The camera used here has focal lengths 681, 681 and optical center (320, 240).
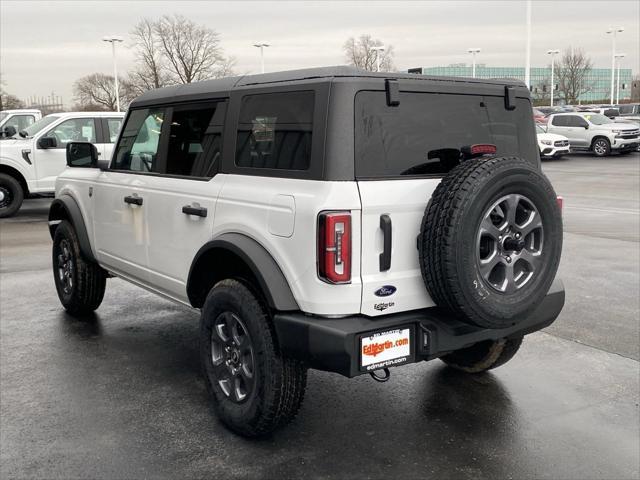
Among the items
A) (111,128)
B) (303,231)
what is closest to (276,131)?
(303,231)

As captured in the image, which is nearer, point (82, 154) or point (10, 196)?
point (82, 154)

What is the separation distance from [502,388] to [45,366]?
321 cm

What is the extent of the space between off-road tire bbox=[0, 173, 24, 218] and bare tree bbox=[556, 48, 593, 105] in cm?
7198

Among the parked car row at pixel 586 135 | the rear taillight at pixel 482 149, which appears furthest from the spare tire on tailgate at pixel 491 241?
the parked car row at pixel 586 135

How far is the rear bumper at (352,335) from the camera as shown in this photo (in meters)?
3.13

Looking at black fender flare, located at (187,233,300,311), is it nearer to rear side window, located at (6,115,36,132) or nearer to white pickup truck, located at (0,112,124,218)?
white pickup truck, located at (0,112,124,218)

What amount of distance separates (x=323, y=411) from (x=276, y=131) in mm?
1705

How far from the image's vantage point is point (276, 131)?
357cm

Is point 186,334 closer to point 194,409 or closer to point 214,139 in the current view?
point 194,409

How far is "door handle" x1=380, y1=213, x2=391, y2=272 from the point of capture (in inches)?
127

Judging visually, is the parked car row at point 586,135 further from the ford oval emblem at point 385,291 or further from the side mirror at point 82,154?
the ford oval emblem at point 385,291

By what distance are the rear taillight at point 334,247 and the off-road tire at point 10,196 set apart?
1170 cm

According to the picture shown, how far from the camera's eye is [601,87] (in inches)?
5098

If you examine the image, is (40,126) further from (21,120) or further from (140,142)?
(140,142)
